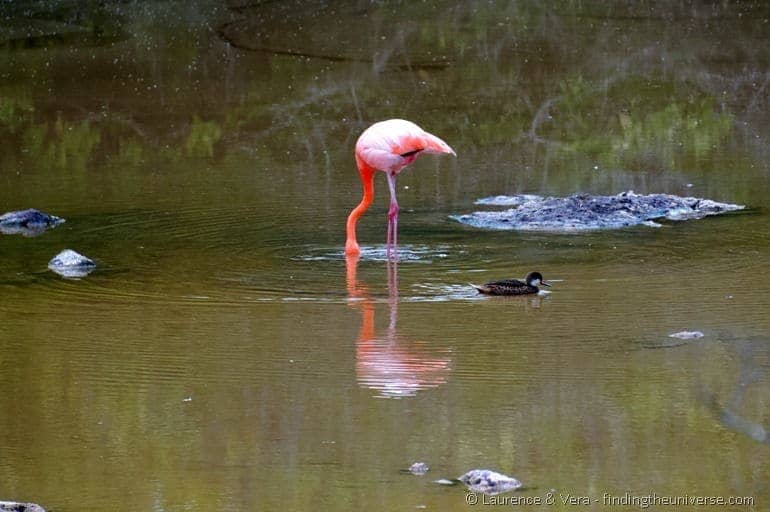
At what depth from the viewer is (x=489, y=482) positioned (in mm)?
5500

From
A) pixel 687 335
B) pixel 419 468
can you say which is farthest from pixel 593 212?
pixel 419 468

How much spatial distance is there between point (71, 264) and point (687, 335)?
3942 millimetres

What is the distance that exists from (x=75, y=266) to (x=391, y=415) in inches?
151

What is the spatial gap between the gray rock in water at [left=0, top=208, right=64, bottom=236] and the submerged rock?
2917 mm

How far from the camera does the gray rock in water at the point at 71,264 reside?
31.5 feet

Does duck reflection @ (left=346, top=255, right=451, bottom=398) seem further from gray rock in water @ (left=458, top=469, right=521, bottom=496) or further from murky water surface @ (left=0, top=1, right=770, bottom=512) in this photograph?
gray rock in water @ (left=458, top=469, right=521, bottom=496)

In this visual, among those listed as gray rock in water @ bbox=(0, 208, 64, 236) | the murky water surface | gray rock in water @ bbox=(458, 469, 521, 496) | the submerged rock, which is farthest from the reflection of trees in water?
gray rock in water @ bbox=(458, 469, 521, 496)

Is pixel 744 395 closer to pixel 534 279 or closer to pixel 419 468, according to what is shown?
pixel 419 468

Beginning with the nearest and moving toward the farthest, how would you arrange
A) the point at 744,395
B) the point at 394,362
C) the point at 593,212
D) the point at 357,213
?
the point at 744,395, the point at 394,362, the point at 357,213, the point at 593,212

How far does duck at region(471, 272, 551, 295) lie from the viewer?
8578mm

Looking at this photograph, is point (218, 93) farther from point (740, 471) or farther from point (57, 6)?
point (740, 471)

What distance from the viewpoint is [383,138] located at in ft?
34.9

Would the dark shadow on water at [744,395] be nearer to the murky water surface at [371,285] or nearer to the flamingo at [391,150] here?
the murky water surface at [371,285]

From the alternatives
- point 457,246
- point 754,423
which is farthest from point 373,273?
point 754,423
